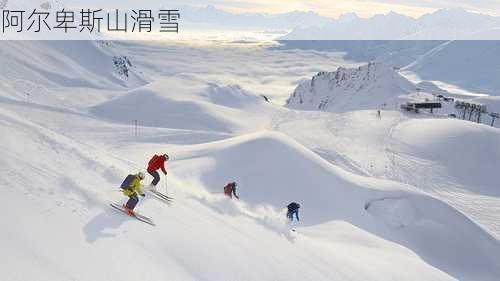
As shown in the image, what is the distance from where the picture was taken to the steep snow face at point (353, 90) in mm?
160500

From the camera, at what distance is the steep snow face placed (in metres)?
160

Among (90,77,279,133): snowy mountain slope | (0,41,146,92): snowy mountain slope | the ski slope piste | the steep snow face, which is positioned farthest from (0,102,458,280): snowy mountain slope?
the steep snow face

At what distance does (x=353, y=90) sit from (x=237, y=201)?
15221cm

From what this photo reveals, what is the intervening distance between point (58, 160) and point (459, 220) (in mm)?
29423

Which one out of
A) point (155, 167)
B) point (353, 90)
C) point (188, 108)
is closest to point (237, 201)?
point (155, 167)

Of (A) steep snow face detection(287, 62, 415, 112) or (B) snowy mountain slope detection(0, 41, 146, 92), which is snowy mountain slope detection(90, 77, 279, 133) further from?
(A) steep snow face detection(287, 62, 415, 112)

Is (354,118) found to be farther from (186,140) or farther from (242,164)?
(242,164)

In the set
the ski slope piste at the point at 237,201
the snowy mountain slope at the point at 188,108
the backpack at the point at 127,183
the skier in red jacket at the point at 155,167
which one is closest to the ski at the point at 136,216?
the ski slope piste at the point at 237,201

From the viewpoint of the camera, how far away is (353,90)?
17425 cm

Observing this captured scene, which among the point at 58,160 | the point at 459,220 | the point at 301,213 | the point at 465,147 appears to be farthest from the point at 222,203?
the point at 465,147

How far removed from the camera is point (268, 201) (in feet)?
108

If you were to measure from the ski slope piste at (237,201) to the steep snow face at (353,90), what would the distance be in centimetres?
7305

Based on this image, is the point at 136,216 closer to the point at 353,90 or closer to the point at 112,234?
the point at 112,234

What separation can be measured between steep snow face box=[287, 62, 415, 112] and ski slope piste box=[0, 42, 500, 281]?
7305 cm
